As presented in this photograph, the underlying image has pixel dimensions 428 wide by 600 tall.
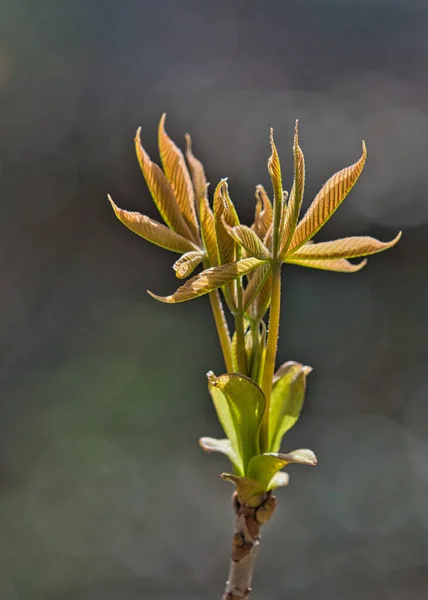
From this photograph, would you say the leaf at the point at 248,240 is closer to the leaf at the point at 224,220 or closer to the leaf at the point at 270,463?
the leaf at the point at 224,220

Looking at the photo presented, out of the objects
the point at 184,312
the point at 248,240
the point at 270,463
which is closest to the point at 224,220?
the point at 248,240

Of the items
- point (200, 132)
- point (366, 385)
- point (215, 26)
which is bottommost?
point (366, 385)

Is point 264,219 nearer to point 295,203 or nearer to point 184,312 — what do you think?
point 295,203

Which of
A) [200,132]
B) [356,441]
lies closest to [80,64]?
[200,132]

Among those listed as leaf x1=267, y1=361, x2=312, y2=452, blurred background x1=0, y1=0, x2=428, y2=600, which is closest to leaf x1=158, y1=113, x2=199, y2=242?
leaf x1=267, y1=361, x2=312, y2=452

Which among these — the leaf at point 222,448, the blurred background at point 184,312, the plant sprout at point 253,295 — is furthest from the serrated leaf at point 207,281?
the blurred background at point 184,312

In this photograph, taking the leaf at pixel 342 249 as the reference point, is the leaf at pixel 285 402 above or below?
below

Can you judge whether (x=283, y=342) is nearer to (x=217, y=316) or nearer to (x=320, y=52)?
(x=320, y=52)
